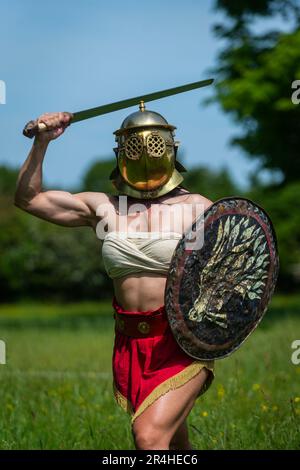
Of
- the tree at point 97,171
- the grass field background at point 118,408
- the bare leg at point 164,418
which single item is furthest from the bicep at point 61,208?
the tree at point 97,171

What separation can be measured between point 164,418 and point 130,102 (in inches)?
66.2

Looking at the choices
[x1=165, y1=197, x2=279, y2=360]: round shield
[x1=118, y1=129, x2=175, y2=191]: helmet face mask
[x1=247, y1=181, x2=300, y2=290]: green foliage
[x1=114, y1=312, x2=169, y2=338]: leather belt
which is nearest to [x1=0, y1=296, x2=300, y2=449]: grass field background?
[x1=165, y1=197, x2=279, y2=360]: round shield

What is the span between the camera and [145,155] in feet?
15.6

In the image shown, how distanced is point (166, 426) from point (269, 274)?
1016mm

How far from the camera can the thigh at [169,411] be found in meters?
4.42

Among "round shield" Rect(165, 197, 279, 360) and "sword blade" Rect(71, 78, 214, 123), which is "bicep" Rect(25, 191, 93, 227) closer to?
"sword blade" Rect(71, 78, 214, 123)

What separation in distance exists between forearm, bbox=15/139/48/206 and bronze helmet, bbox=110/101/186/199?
42 cm

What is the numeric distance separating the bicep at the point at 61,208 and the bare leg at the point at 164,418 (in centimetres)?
105

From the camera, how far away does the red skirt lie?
4.56m

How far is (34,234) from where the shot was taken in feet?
145

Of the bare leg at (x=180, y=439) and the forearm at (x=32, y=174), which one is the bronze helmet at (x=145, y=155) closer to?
the forearm at (x=32, y=174)

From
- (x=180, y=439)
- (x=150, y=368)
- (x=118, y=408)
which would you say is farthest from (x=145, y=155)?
(x=118, y=408)
